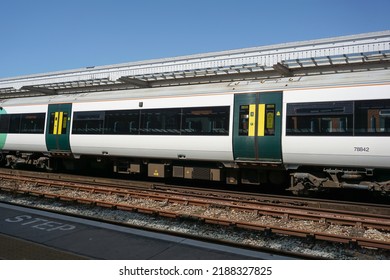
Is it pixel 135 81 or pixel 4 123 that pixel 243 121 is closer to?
pixel 135 81

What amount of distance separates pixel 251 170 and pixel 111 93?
6127 millimetres

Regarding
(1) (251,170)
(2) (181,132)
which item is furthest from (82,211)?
(1) (251,170)

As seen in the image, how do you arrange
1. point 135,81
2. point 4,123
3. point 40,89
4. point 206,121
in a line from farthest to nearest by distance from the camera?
point 40,89
point 4,123
point 135,81
point 206,121

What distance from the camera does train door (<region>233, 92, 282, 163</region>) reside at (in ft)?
30.9

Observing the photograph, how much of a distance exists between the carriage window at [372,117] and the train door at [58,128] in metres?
10.4

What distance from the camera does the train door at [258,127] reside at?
9.41m

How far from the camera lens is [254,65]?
11.9 meters

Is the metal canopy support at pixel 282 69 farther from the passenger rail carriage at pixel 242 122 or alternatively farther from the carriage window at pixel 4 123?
the carriage window at pixel 4 123

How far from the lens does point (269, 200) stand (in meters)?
9.55

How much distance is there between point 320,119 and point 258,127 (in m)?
1.67

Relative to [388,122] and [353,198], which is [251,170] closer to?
[353,198]

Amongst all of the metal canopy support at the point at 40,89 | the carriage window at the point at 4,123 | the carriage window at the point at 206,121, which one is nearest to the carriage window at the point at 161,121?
the carriage window at the point at 206,121

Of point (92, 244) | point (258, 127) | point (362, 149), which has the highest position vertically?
point (258, 127)

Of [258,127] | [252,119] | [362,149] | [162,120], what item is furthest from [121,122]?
[362,149]
